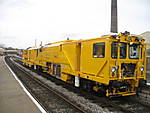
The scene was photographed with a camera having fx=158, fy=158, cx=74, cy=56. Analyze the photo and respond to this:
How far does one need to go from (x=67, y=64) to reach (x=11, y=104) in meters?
4.60

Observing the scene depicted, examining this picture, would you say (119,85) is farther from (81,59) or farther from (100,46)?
(81,59)

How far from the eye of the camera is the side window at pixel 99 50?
24.3 feet

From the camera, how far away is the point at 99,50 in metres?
7.61

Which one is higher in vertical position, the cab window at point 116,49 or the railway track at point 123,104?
the cab window at point 116,49

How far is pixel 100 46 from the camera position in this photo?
758 cm

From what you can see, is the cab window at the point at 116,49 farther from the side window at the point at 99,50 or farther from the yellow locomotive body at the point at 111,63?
the side window at the point at 99,50

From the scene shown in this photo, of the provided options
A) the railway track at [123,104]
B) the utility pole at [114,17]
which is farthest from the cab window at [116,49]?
the utility pole at [114,17]

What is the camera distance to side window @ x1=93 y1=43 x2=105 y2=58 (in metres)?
7.42

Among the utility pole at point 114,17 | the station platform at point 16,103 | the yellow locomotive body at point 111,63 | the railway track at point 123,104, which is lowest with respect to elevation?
the railway track at point 123,104

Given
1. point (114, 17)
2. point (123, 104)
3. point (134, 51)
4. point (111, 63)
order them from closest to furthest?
point (111, 63) → point (123, 104) → point (134, 51) → point (114, 17)

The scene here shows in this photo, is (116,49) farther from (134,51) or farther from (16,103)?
(16,103)

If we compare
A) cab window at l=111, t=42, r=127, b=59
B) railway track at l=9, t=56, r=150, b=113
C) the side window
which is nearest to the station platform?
railway track at l=9, t=56, r=150, b=113

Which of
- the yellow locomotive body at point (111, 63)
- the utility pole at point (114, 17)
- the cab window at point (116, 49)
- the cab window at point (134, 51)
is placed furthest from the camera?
the utility pole at point (114, 17)

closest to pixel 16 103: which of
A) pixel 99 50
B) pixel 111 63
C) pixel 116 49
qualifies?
pixel 99 50
